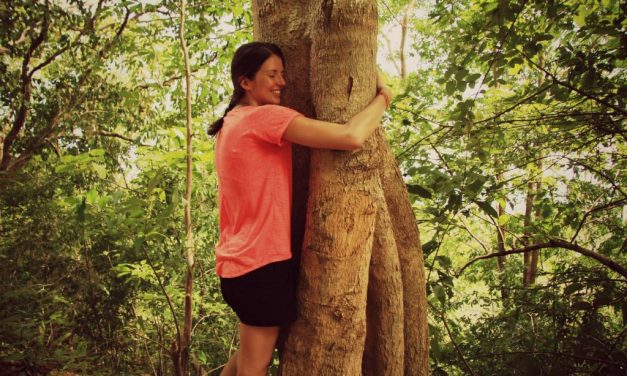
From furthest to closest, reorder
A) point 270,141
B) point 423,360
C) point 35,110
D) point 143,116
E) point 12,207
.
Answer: point 143,116, point 35,110, point 12,207, point 423,360, point 270,141

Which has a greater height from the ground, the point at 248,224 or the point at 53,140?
the point at 53,140

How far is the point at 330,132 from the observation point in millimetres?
1323

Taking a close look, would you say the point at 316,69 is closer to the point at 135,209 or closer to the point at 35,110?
the point at 135,209

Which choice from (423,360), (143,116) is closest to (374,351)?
(423,360)

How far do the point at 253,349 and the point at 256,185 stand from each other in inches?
24.7

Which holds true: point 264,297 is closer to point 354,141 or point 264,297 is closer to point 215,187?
point 354,141

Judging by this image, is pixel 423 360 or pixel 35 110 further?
pixel 35 110

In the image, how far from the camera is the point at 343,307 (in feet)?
4.58

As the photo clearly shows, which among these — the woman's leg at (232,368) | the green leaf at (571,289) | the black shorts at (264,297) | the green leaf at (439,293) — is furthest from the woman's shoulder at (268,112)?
the green leaf at (571,289)

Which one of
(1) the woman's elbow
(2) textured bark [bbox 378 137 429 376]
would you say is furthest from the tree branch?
(1) the woman's elbow

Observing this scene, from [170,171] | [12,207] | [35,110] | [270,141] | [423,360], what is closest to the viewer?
[270,141]

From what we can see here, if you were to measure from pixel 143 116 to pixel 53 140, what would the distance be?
62.0 inches

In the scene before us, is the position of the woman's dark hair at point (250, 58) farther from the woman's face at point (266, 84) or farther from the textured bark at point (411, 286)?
the textured bark at point (411, 286)

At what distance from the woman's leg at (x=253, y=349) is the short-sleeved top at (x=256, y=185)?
0.77 feet
